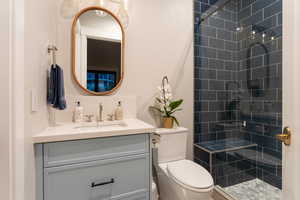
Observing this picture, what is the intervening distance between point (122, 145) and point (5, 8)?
0.96 m

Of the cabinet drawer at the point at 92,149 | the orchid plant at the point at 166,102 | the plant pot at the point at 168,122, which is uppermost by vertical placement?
the orchid plant at the point at 166,102

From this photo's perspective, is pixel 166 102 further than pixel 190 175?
Yes

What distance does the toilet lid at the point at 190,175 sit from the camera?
1259 mm

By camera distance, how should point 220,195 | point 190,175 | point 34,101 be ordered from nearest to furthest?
point 34,101
point 190,175
point 220,195

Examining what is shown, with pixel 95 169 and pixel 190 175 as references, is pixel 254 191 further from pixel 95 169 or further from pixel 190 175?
pixel 95 169

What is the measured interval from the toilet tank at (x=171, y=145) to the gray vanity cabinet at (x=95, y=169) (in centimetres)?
43

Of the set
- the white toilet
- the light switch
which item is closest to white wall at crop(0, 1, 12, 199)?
the light switch

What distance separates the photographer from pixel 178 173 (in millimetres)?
1404

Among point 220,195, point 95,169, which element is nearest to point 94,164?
point 95,169

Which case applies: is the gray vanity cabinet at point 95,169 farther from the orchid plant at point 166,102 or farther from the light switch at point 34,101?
the orchid plant at point 166,102

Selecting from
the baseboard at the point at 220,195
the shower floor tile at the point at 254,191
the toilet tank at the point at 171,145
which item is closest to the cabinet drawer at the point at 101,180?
the toilet tank at the point at 171,145

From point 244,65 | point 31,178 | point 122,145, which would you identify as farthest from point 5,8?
point 244,65

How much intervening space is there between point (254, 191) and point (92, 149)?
6.30 ft

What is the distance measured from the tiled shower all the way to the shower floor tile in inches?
1.3
